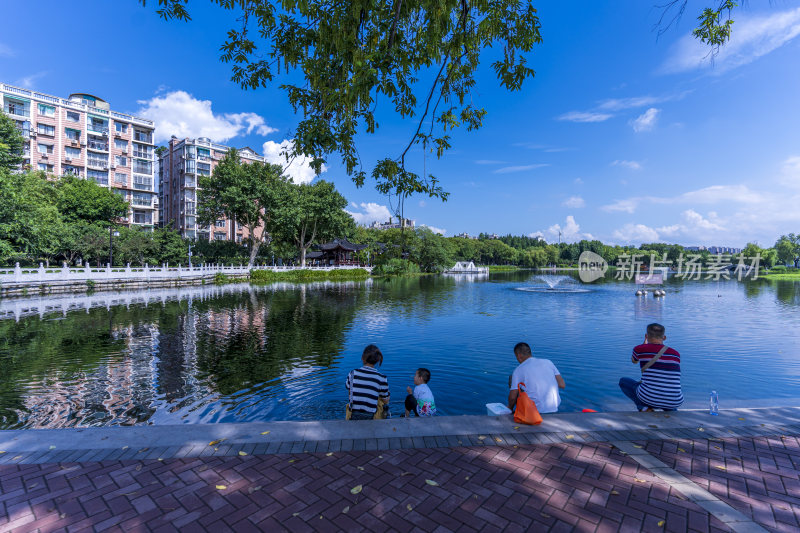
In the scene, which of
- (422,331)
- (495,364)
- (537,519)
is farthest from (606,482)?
(422,331)

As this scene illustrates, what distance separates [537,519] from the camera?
3141 mm

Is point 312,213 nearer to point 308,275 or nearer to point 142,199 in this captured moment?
point 308,275

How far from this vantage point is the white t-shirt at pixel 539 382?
517 cm

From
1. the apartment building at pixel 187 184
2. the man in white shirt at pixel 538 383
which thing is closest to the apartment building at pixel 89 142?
the apartment building at pixel 187 184

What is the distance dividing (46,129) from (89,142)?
15.7ft

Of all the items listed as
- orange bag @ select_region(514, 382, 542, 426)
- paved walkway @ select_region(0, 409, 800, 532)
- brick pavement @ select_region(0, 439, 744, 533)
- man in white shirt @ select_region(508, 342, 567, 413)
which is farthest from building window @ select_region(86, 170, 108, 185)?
orange bag @ select_region(514, 382, 542, 426)

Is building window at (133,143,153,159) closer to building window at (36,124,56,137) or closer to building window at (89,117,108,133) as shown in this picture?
building window at (89,117,108,133)

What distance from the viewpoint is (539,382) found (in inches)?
204

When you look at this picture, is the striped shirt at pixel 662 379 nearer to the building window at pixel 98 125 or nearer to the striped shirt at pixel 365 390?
the striped shirt at pixel 365 390

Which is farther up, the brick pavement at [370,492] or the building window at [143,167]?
→ the building window at [143,167]

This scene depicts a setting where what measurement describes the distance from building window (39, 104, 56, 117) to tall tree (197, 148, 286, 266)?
24.6m

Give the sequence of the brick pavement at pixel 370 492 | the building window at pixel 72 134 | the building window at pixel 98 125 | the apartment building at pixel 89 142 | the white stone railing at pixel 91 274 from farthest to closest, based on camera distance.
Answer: the building window at pixel 98 125 < the building window at pixel 72 134 < the apartment building at pixel 89 142 < the white stone railing at pixel 91 274 < the brick pavement at pixel 370 492

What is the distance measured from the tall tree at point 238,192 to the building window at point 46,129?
23.4 metres

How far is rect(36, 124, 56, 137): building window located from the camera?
51.1 meters
